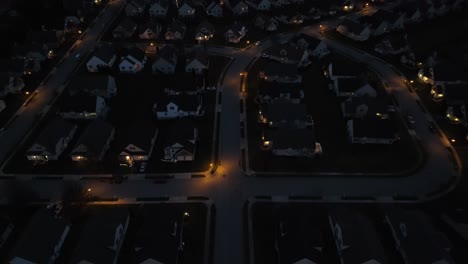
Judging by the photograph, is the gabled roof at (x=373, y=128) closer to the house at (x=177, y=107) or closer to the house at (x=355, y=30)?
the house at (x=177, y=107)

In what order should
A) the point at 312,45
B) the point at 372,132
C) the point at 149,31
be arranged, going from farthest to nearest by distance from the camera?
the point at 149,31 < the point at 312,45 < the point at 372,132

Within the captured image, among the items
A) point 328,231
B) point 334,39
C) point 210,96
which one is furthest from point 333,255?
point 334,39

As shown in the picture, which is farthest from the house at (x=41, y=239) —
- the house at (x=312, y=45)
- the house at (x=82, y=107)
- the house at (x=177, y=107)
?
the house at (x=312, y=45)

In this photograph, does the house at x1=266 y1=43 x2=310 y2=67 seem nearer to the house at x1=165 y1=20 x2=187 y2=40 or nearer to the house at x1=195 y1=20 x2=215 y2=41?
the house at x1=195 y1=20 x2=215 y2=41

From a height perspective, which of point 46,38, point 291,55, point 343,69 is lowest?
point 343,69

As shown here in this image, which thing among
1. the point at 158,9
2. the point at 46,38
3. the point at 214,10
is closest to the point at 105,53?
the point at 46,38

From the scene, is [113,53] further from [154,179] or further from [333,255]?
[333,255]

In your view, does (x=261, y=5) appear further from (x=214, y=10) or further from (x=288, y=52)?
(x=288, y=52)
